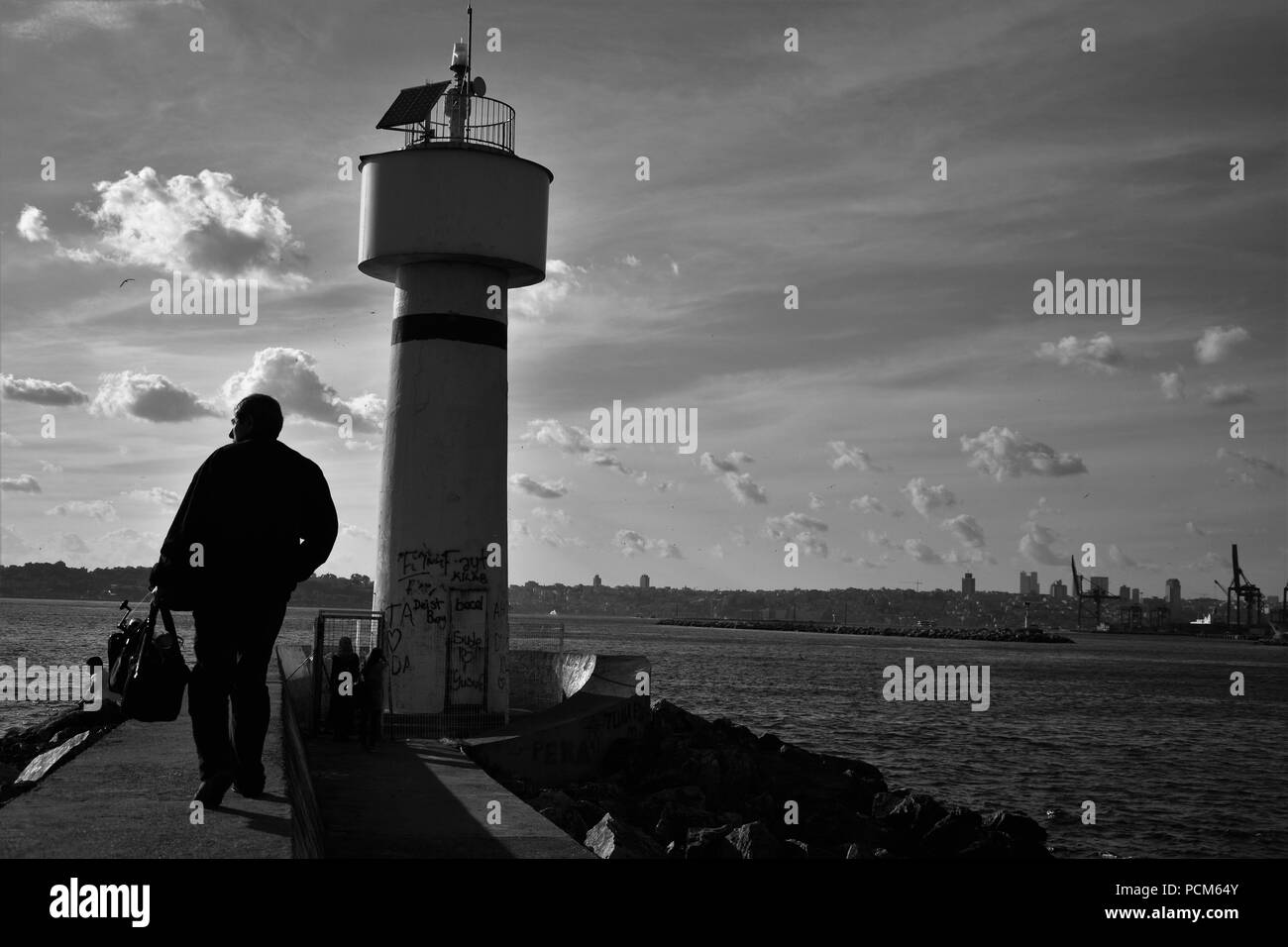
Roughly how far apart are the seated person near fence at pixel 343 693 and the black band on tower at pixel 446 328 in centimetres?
444

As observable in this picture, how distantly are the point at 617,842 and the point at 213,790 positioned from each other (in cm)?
505

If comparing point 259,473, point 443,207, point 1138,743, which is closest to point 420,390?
point 443,207

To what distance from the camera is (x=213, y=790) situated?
6.64m

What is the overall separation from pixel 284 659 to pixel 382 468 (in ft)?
17.8

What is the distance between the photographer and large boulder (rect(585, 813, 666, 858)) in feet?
35.7

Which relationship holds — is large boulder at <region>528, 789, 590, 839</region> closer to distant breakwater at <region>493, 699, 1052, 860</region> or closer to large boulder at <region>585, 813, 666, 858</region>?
distant breakwater at <region>493, 699, 1052, 860</region>

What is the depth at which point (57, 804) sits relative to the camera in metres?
6.70

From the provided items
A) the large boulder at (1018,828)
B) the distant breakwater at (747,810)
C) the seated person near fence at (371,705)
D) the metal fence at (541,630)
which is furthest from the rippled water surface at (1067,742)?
the seated person near fence at (371,705)

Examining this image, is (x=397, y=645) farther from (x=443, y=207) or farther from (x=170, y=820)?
(x=170, y=820)

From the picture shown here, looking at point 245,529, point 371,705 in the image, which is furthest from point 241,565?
point 371,705

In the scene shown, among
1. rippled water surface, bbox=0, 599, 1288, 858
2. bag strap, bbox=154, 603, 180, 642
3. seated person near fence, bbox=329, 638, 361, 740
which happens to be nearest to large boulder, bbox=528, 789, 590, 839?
seated person near fence, bbox=329, 638, 361, 740

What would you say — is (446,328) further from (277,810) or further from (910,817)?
(277,810)

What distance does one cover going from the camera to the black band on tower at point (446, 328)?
17.5 m
